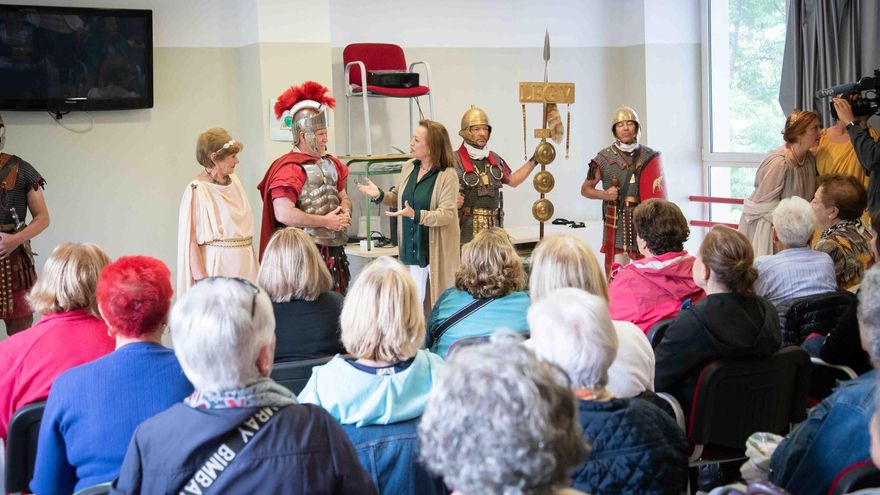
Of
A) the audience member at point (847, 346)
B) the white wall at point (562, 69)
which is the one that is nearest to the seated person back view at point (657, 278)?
the audience member at point (847, 346)

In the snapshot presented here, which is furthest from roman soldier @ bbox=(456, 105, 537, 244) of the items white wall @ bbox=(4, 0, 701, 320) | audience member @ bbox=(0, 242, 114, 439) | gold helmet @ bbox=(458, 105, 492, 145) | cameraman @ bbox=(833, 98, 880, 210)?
audience member @ bbox=(0, 242, 114, 439)

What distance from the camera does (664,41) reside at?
778 centimetres

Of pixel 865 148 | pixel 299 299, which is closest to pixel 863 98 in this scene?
pixel 865 148

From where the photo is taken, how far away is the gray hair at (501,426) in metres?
1.26

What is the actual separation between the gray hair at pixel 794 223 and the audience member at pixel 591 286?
109 centimetres

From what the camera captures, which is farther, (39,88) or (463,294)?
(39,88)

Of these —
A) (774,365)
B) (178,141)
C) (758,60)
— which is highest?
(758,60)

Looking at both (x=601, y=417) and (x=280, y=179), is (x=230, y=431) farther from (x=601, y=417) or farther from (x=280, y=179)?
(x=280, y=179)

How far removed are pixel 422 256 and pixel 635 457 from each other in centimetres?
363

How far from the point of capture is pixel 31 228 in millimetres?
4742

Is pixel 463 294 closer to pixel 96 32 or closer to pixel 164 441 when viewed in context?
pixel 164 441

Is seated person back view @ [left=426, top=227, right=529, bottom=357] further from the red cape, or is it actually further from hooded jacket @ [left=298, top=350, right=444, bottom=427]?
the red cape

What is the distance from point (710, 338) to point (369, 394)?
1.13 meters

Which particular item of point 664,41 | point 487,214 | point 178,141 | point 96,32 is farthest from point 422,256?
point 664,41
